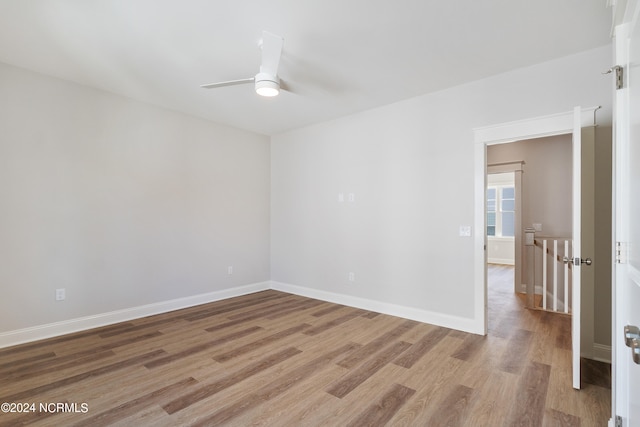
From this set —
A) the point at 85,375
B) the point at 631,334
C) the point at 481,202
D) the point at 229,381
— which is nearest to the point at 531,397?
the point at 631,334

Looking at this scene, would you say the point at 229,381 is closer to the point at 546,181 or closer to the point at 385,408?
the point at 385,408

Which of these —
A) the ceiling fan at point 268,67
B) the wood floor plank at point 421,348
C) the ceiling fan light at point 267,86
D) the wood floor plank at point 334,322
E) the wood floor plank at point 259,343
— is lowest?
the wood floor plank at point 334,322

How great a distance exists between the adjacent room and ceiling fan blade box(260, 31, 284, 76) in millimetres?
17

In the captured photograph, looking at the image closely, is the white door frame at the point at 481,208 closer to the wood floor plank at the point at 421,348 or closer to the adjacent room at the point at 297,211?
the adjacent room at the point at 297,211

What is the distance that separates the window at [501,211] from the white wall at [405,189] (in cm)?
602

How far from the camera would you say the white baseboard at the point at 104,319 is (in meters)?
3.06

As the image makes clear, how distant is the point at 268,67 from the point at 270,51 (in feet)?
0.41

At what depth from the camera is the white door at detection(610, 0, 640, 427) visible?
111 centimetres

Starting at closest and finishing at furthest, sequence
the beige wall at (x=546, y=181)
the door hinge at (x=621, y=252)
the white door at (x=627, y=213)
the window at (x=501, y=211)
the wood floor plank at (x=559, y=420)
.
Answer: the white door at (x=627, y=213), the door hinge at (x=621, y=252), the wood floor plank at (x=559, y=420), the beige wall at (x=546, y=181), the window at (x=501, y=211)

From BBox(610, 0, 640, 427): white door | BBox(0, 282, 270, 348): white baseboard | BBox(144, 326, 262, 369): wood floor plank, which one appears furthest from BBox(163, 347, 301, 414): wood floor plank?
BBox(610, 0, 640, 427): white door

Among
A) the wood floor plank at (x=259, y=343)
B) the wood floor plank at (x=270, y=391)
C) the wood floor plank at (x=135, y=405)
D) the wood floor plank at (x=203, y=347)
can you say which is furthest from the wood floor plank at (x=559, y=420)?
the wood floor plank at (x=203, y=347)

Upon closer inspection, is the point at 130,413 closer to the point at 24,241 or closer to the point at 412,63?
the point at 24,241

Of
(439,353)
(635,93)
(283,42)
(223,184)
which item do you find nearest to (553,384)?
(439,353)

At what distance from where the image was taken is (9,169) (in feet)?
9.93
